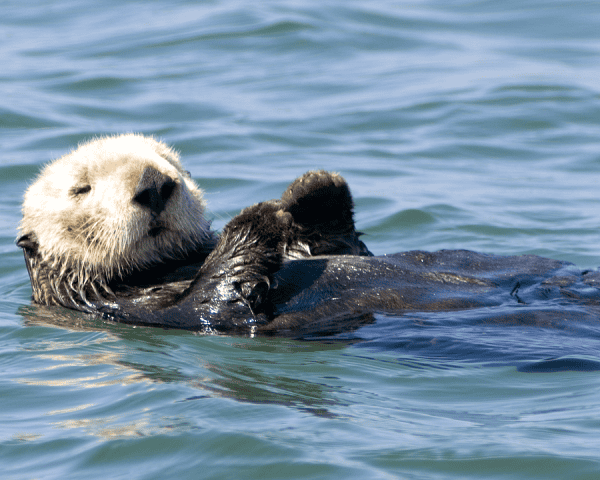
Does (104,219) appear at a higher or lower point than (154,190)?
lower

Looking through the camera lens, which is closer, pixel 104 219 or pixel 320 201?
pixel 104 219

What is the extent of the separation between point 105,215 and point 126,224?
0.17 m

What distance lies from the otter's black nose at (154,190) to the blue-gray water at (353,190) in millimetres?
696

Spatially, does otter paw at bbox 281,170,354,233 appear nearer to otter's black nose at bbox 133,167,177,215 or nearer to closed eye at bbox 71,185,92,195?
otter's black nose at bbox 133,167,177,215

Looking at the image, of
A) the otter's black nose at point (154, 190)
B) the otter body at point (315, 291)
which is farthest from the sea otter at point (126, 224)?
the otter body at point (315, 291)

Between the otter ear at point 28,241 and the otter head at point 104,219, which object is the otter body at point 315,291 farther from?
the otter ear at point 28,241

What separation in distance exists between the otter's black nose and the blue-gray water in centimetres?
70

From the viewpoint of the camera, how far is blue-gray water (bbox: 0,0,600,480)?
3047 millimetres

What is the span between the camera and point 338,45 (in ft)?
43.3

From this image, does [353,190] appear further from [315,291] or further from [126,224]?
[126,224]

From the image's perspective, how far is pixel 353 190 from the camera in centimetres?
840

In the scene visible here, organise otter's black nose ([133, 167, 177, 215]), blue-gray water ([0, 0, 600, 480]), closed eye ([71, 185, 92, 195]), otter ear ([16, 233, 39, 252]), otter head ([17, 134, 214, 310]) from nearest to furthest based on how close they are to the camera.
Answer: blue-gray water ([0, 0, 600, 480]), otter's black nose ([133, 167, 177, 215]), otter head ([17, 134, 214, 310]), closed eye ([71, 185, 92, 195]), otter ear ([16, 233, 39, 252])

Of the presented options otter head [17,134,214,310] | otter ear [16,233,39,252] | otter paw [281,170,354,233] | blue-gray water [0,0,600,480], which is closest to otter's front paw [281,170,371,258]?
otter paw [281,170,354,233]

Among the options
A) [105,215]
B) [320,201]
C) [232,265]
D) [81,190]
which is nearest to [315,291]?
[232,265]
